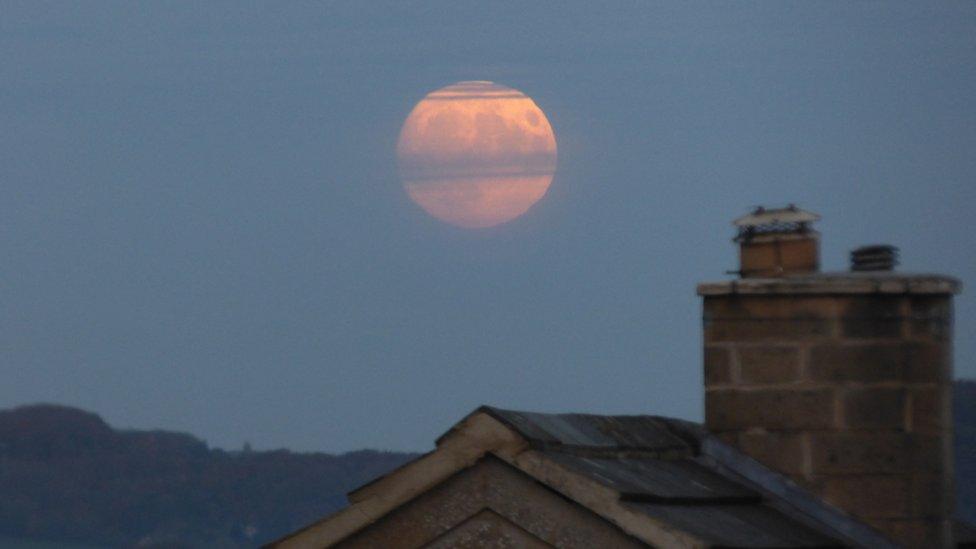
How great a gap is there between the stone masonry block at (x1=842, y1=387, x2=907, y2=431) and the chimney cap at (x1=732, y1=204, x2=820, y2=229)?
204cm

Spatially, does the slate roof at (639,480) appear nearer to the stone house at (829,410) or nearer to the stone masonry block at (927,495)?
the stone house at (829,410)

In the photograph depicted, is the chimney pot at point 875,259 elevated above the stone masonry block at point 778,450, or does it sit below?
above

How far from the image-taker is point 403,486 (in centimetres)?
1389

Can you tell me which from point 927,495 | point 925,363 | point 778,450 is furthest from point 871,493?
point 925,363

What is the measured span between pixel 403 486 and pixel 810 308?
15.0 ft

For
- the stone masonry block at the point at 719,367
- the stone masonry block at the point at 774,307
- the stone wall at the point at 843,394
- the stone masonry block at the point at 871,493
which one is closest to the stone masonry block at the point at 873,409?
the stone wall at the point at 843,394

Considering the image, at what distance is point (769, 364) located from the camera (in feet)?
56.6

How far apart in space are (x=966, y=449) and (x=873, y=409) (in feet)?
19.7

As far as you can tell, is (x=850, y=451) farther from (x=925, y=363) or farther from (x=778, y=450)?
(x=925, y=363)

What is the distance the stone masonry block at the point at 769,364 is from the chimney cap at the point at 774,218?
1.76m

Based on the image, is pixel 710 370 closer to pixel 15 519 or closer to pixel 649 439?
pixel 649 439

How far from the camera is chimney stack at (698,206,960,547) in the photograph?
56.1 ft

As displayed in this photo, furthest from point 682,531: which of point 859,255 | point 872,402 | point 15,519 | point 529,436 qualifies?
point 15,519

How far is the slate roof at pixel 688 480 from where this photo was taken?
45.9 feet
